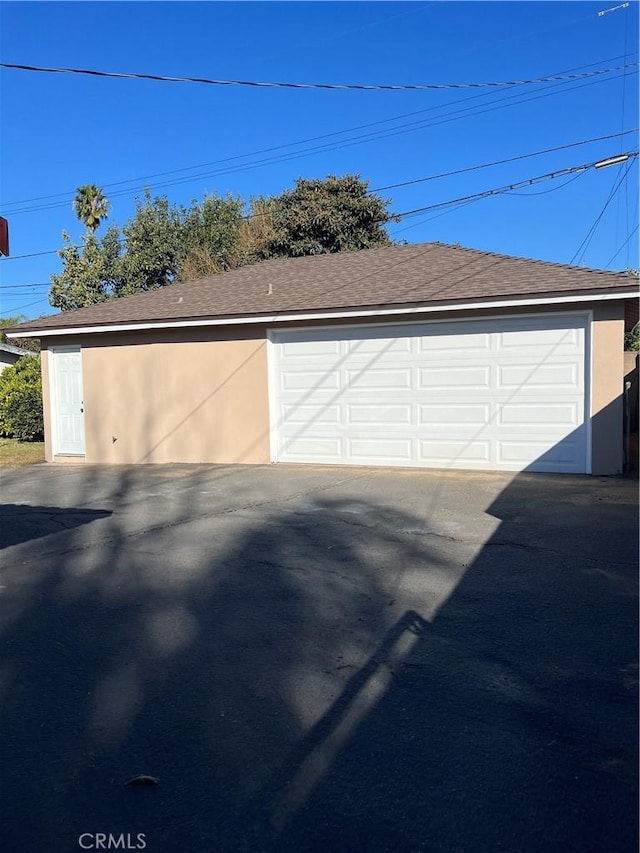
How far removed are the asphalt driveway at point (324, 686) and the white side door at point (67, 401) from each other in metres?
7.48

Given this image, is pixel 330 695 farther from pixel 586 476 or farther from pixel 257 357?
pixel 257 357

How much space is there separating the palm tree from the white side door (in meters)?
28.5

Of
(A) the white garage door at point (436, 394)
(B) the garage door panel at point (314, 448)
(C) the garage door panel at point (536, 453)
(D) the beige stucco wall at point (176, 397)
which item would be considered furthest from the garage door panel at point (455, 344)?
(D) the beige stucco wall at point (176, 397)

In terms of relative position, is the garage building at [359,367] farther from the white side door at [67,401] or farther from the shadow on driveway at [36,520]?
the shadow on driveway at [36,520]

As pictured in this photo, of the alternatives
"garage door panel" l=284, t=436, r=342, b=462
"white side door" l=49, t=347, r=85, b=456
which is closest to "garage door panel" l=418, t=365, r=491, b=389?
"garage door panel" l=284, t=436, r=342, b=462

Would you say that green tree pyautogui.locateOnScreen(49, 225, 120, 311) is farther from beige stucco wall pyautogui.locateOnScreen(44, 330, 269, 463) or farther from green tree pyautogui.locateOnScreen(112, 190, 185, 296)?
beige stucco wall pyautogui.locateOnScreen(44, 330, 269, 463)

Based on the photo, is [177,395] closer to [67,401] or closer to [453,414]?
[67,401]

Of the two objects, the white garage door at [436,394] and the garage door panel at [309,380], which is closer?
the white garage door at [436,394]

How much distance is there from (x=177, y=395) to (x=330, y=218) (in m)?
13.9

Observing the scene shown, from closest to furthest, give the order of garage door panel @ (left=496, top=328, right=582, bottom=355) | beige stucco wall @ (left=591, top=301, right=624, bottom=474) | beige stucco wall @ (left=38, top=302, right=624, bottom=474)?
beige stucco wall @ (left=591, top=301, right=624, bottom=474)
garage door panel @ (left=496, top=328, right=582, bottom=355)
beige stucco wall @ (left=38, top=302, right=624, bottom=474)

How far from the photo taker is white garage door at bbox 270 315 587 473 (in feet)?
37.5

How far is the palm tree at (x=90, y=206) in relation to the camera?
40.6 m

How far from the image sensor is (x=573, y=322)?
11.3 metres

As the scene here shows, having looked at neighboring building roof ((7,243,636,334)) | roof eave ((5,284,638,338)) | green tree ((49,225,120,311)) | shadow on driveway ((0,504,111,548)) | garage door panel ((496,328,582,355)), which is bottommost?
shadow on driveway ((0,504,111,548))
